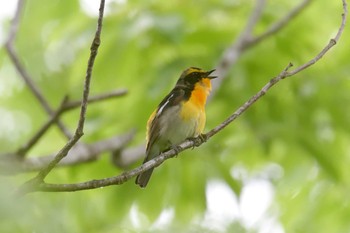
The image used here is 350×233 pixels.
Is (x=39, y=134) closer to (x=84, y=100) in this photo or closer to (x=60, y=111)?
(x=60, y=111)

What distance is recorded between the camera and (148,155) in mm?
5688

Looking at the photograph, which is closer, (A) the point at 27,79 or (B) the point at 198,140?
(B) the point at 198,140

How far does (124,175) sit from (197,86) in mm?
2683

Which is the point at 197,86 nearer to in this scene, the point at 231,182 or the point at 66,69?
the point at 231,182

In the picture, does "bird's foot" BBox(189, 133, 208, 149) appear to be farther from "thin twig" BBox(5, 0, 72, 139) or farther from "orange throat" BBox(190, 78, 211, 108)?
"thin twig" BBox(5, 0, 72, 139)

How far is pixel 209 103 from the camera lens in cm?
650

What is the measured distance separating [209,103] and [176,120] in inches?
33.3

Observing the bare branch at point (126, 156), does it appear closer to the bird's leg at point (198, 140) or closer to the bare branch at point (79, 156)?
the bare branch at point (79, 156)

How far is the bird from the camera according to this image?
5.63 metres

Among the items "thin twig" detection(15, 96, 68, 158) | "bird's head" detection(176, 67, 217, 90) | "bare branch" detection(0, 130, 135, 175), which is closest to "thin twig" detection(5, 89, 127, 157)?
"thin twig" detection(15, 96, 68, 158)

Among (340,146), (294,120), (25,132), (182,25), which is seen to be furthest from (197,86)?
(25,132)

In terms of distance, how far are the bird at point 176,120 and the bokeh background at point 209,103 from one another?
0.19 meters

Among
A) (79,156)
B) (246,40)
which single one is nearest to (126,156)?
(79,156)

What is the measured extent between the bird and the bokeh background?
0.19 metres
